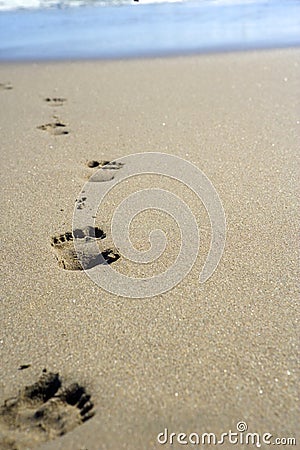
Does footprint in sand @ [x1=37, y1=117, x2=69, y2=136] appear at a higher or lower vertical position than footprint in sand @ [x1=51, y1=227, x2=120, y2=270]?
higher

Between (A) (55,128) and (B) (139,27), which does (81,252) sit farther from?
(B) (139,27)

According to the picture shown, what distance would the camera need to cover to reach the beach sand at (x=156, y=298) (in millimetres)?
1488

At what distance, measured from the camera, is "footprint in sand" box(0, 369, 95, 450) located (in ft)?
4.63

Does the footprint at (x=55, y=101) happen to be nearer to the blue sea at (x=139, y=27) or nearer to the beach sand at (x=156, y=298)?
the beach sand at (x=156, y=298)

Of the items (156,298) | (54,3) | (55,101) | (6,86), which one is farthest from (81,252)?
(54,3)

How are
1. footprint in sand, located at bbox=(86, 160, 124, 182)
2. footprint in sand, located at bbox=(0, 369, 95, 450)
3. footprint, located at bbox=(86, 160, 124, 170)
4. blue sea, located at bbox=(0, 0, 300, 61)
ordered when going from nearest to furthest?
1. footprint in sand, located at bbox=(0, 369, 95, 450)
2. footprint in sand, located at bbox=(86, 160, 124, 182)
3. footprint, located at bbox=(86, 160, 124, 170)
4. blue sea, located at bbox=(0, 0, 300, 61)

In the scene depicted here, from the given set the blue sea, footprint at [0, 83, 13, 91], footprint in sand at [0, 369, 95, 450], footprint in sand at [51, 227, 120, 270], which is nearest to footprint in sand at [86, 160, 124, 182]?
footprint in sand at [51, 227, 120, 270]

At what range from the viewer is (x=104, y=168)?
2975mm

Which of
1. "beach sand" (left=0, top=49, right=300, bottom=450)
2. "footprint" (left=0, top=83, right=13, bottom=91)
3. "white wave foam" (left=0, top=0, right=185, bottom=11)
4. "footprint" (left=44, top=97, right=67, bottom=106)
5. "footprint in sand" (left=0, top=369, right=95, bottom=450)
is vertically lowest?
"footprint in sand" (left=0, top=369, right=95, bottom=450)

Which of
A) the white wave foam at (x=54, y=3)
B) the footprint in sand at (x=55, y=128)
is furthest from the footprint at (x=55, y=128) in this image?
the white wave foam at (x=54, y=3)

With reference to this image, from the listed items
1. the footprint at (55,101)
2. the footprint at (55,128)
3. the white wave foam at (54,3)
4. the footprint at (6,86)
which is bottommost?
the footprint at (55,128)

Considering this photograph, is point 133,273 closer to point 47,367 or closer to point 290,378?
point 47,367

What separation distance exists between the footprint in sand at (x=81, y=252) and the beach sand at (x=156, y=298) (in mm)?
40

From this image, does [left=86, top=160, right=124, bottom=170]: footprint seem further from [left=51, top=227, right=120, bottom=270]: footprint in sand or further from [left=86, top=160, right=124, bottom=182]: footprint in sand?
[left=51, top=227, right=120, bottom=270]: footprint in sand
